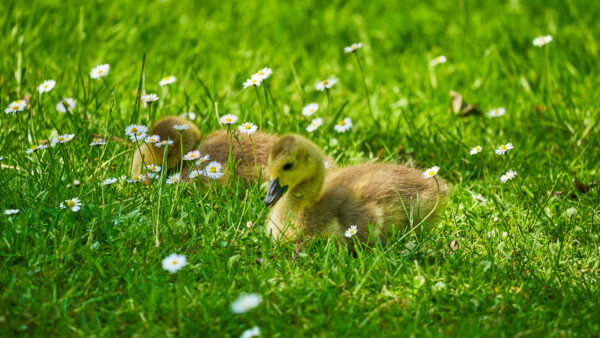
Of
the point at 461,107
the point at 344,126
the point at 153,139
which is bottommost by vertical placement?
the point at 461,107

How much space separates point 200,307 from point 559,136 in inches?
128

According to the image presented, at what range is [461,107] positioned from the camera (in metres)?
5.55

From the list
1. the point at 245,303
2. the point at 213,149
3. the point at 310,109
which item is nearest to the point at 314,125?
the point at 310,109

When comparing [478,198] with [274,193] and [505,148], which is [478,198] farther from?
[274,193]

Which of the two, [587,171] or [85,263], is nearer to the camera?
[85,263]

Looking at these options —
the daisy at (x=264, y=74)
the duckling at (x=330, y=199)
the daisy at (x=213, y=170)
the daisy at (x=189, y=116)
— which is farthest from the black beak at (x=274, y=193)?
the daisy at (x=189, y=116)

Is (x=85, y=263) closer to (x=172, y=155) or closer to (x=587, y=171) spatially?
(x=172, y=155)

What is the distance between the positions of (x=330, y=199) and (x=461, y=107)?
2.15 m

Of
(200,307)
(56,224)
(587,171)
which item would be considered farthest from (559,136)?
(56,224)

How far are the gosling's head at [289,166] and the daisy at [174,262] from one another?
2.22 feet

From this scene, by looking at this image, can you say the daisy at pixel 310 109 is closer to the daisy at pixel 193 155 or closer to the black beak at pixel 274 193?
the daisy at pixel 193 155

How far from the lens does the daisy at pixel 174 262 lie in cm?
310

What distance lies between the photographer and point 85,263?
325cm

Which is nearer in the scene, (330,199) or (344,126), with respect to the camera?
(330,199)
